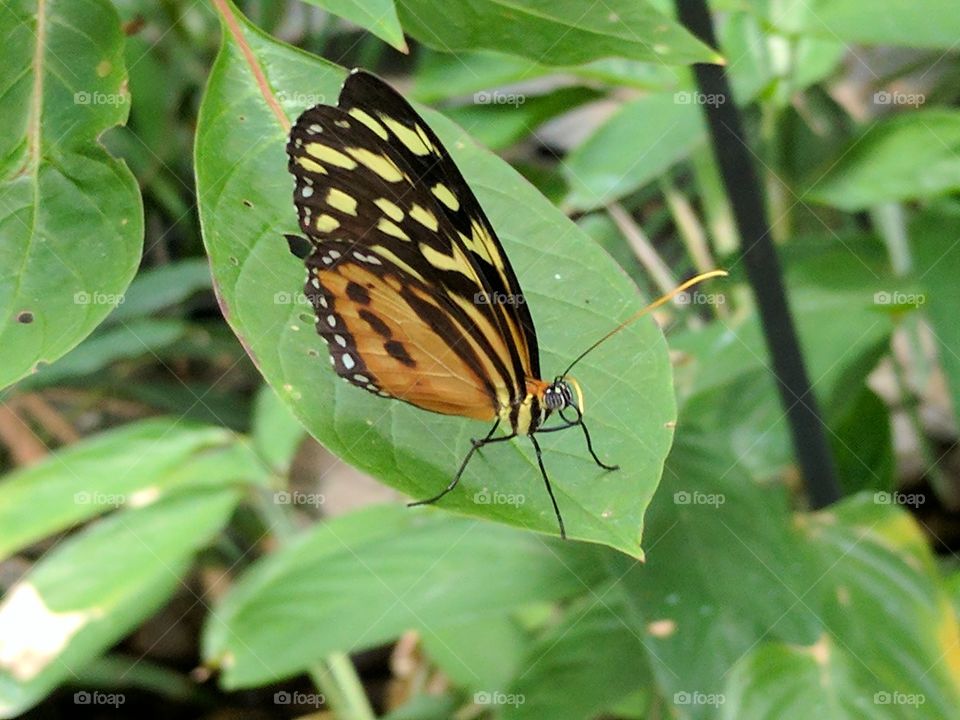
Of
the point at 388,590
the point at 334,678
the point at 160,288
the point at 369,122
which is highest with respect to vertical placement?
the point at 369,122

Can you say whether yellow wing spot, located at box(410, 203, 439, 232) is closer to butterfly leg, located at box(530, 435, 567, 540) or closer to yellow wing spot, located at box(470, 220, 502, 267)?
yellow wing spot, located at box(470, 220, 502, 267)

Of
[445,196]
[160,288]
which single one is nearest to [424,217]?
[445,196]

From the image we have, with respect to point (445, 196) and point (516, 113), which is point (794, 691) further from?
point (516, 113)

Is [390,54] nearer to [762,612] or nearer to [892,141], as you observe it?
[892,141]

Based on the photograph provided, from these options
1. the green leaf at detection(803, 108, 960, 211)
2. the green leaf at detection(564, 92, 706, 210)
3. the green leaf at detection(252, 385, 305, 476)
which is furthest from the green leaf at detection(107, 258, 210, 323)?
the green leaf at detection(803, 108, 960, 211)

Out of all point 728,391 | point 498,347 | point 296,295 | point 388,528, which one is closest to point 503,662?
point 388,528

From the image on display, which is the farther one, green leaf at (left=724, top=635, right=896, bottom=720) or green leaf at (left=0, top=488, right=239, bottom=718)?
green leaf at (left=0, top=488, right=239, bottom=718)

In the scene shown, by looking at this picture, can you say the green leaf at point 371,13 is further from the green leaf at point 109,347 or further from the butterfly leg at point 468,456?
the green leaf at point 109,347
